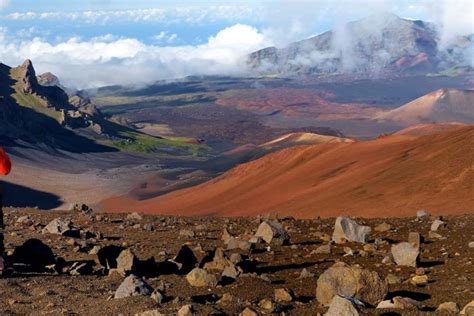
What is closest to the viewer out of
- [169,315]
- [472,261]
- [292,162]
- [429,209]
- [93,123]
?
[169,315]

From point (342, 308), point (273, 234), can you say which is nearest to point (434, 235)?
point (273, 234)

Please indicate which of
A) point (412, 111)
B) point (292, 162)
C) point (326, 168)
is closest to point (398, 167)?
point (326, 168)

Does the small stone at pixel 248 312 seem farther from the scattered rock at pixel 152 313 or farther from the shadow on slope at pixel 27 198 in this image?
the shadow on slope at pixel 27 198

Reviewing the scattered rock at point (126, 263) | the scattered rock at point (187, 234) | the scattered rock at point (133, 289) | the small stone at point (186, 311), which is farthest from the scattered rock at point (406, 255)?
the scattered rock at point (187, 234)

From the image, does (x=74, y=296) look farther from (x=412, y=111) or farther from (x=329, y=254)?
(x=412, y=111)

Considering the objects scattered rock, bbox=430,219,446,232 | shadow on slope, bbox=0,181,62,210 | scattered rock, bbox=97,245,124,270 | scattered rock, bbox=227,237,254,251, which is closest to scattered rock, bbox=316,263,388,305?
scattered rock, bbox=97,245,124,270

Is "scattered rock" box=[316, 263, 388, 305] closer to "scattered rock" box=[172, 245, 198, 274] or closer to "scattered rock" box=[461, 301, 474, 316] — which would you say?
"scattered rock" box=[461, 301, 474, 316]
